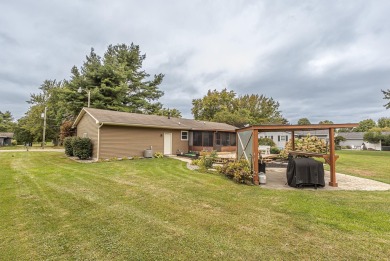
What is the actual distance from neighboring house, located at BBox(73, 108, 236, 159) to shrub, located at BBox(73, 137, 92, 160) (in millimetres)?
341

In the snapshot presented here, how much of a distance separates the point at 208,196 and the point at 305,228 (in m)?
2.69

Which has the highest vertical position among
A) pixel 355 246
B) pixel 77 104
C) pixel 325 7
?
pixel 325 7

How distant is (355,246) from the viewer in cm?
323

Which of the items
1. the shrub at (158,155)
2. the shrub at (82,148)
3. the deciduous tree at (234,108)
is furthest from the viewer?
the deciduous tree at (234,108)

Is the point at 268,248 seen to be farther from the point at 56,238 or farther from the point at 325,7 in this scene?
the point at 325,7

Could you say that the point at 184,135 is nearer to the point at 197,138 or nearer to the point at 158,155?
the point at 197,138

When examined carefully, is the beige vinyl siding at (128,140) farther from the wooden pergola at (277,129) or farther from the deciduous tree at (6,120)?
the deciduous tree at (6,120)

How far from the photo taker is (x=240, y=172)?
7.81 m

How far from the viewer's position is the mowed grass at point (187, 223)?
3.03 m

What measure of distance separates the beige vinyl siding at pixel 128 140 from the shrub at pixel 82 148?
113 cm

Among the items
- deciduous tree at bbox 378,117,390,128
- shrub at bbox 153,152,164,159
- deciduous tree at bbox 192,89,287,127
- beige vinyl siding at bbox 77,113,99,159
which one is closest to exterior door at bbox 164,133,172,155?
shrub at bbox 153,152,164,159

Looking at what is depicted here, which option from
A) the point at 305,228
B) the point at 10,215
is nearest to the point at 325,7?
the point at 305,228

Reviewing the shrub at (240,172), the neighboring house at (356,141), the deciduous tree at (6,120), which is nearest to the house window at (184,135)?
the shrub at (240,172)

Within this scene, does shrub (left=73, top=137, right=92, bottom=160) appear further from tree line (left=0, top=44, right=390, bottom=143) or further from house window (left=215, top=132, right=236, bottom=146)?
house window (left=215, top=132, right=236, bottom=146)
